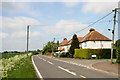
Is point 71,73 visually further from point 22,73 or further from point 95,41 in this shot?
point 95,41

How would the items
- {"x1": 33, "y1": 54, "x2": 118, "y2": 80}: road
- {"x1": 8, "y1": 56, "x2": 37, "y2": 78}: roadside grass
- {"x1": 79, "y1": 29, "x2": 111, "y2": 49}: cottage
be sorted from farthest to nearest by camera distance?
{"x1": 79, "y1": 29, "x2": 111, "y2": 49}: cottage → {"x1": 33, "y1": 54, "x2": 118, "y2": 80}: road → {"x1": 8, "y1": 56, "x2": 37, "y2": 78}: roadside grass

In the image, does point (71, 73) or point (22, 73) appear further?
point (71, 73)

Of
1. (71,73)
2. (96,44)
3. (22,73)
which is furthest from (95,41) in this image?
(22,73)

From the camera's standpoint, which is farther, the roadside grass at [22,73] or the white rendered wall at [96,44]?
the white rendered wall at [96,44]

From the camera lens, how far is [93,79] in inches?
365

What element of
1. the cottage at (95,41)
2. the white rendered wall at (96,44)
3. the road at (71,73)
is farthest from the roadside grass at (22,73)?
the cottage at (95,41)

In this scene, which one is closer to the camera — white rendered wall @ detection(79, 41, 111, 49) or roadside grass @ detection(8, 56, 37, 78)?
roadside grass @ detection(8, 56, 37, 78)

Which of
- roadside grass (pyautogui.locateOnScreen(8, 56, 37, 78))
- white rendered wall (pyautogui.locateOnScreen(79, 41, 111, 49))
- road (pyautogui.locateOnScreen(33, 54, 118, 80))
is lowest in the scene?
road (pyautogui.locateOnScreen(33, 54, 118, 80))

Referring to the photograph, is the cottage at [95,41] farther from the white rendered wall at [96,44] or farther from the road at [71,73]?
the road at [71,73]

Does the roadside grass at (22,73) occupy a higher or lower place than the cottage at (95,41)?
lower

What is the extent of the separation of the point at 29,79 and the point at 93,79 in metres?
4.38

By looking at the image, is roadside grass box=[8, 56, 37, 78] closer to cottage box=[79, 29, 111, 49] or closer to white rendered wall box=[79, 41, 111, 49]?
white rendered wall box=[79, 41, 111, 49]

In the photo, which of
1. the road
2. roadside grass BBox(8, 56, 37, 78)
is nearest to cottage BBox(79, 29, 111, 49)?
the road

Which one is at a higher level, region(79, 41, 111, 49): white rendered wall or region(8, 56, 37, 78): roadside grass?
region(79, 41, 111, 49): white rendered wall
